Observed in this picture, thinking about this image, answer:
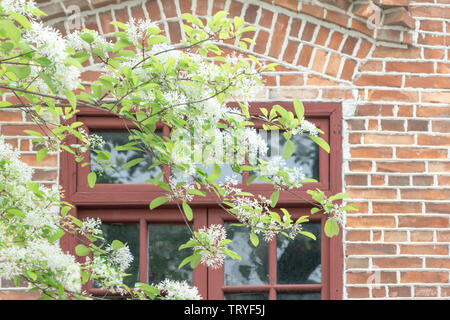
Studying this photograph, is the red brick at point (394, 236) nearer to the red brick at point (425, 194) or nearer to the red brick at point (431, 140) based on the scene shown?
the red brick at point (425, 194)

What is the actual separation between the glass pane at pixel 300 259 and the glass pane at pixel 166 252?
0.52 m

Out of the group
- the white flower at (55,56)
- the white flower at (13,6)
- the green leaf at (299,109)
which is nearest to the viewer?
the white flower at (55,56)

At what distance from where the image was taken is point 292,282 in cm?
341

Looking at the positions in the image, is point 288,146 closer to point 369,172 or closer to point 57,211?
point 369,172

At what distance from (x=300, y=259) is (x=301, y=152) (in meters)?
0.61

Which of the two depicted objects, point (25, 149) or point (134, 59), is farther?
point (25, 149)

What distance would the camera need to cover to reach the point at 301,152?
11.4 ft

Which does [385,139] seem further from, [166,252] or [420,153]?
[166,252]

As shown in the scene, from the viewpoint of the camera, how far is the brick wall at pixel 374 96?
332 cm

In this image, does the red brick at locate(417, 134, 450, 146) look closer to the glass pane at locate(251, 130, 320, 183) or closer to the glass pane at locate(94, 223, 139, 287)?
the glass pane at locate(251, 130, 320, 183)

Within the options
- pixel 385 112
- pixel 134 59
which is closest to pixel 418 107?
pixel 385 112

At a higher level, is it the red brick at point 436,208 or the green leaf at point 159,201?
the red brick at point 436,208

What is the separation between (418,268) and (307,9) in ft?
5.12

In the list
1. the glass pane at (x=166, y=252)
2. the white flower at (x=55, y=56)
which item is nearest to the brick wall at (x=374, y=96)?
the glass pane at (x=166, y=252)
